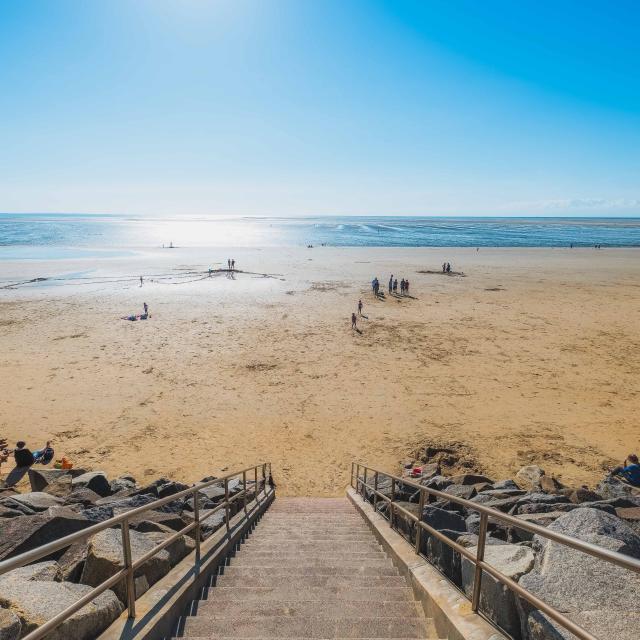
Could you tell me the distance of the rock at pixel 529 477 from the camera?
10367 millimetres

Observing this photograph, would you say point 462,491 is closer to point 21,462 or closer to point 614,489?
point 614,489

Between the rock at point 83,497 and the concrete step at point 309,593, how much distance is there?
4.61 metres

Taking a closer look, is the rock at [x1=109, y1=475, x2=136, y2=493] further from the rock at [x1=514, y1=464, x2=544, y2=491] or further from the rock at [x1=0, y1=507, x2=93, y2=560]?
the rock at [x1=514, y1=464, x2=544, y2=491]

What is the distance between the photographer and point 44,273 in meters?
45.7

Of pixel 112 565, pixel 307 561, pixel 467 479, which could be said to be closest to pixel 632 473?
pixel 467 479

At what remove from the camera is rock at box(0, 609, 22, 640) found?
8.32 feet

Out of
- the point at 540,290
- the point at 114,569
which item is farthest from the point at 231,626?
the point at 540,290

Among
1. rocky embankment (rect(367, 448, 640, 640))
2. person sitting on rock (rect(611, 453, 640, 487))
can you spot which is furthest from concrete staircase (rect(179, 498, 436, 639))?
person sitting on rock (rect(611, 453, 640, 487))

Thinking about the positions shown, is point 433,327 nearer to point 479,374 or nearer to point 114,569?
point 479,374

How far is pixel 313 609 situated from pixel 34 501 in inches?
228

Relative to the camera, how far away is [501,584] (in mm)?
2910

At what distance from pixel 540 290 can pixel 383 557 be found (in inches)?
1420

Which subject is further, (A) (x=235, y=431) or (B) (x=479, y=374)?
(B) (x=479, y=374)

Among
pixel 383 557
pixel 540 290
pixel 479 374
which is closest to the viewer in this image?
pixel 383 557
